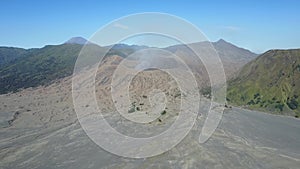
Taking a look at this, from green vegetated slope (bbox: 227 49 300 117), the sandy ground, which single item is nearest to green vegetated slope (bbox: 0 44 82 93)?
the sandy ground

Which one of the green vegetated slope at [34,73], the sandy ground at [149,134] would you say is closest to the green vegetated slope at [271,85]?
the sandy ground at [149,134]

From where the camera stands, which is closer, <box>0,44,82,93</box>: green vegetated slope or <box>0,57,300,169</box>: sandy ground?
<box>0,57,300,169</box>: sandy ground

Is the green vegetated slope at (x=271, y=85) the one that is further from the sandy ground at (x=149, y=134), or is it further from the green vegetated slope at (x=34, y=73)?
the green vegetated slope at (x=34, y=73)

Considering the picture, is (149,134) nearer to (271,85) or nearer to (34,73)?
(271,85)

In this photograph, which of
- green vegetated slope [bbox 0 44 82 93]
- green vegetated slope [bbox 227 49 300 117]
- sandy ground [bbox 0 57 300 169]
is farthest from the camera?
green vegetated slope [bbox 0 44 82 93]

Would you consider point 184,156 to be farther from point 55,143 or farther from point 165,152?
point 55,143

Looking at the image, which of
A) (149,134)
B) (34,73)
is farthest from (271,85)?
(34,73)

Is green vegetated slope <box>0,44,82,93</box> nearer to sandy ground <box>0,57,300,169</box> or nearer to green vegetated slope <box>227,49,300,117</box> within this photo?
sandy ground <box>0,57,300,169</box>

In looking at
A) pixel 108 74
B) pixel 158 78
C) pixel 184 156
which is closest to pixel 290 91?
pixel 158 78

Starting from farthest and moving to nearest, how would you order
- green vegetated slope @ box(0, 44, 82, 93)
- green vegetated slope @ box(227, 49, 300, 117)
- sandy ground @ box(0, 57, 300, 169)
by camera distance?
green vegetated slope @ box(0, 44, 82, 93) → green vegetated slope @ box(227, 49, 300, 117) → sandy ground @ box(0, 57, 300, 169)
